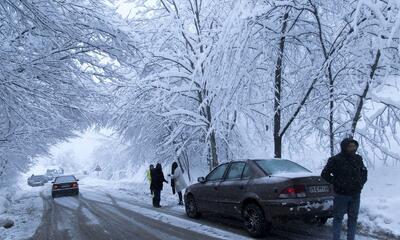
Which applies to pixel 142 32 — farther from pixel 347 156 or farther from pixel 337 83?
pixel 347 156

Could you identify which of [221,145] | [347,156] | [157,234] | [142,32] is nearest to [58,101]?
[157,234]

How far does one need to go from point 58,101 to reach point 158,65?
33.4 feet

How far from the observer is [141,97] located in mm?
18625

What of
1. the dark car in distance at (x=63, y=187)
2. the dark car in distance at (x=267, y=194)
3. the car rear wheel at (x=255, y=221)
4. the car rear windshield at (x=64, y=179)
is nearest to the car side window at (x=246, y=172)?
the dark car in distance at (x=267, y=194)

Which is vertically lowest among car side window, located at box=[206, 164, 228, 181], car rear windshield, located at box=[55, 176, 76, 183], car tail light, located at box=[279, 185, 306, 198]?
car rear windshield, located at box=[55, 176, 76, 183]

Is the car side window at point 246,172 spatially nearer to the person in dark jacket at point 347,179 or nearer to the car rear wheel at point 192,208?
the person in dark jacket at point 347,179

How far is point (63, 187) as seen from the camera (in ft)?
92.8

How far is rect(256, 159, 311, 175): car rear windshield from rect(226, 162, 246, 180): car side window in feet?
1.87

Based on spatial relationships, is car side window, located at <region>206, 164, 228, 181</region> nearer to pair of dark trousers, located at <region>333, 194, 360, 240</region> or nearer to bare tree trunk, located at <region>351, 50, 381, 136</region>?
bare tree trunk, located at <region>351, 50, 381, 136</region>

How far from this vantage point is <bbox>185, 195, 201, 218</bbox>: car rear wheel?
12.3 metres

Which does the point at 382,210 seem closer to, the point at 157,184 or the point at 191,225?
the point at 191,225

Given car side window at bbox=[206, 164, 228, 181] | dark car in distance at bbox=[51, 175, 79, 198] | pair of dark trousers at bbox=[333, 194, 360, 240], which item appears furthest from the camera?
dark car in distance at bbox=[51, 175, 79, 198]

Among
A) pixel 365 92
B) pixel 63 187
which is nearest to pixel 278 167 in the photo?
pixel 365 92

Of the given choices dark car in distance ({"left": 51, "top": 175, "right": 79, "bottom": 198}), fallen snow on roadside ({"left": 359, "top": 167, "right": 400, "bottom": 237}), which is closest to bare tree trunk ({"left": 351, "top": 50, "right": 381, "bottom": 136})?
fallen snow on roadside ({"left": 359, "top": 167, "right": 400, "bottom": 237})
